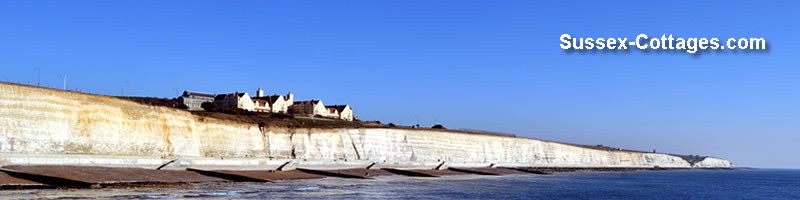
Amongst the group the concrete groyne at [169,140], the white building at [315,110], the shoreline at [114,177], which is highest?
the white building at [315,110]

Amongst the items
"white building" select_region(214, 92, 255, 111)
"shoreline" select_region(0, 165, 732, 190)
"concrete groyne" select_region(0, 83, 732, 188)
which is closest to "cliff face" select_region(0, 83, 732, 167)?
"concrete groyne" select_region(0, 83, 732, 188)

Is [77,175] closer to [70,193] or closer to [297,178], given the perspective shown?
[70,193]

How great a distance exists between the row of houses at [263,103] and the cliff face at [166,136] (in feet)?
107

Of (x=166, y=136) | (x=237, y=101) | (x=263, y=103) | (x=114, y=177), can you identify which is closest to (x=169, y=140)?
(x=166, y=136)

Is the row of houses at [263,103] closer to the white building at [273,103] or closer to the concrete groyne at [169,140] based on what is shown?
the white building at [273,103]

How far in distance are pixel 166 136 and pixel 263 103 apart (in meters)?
73.4

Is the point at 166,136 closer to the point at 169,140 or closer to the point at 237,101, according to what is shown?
the point at 169,140

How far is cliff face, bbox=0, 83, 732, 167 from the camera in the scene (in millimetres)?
44062

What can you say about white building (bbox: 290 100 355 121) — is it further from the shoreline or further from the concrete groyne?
the shoreline

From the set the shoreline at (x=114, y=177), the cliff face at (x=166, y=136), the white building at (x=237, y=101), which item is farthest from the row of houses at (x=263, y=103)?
the shoreline at (x=114, y=177)

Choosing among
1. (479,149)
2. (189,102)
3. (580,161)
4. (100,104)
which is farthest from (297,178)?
(580,161)

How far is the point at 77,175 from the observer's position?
131 feet

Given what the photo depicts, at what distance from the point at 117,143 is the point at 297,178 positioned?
14918 millimetres

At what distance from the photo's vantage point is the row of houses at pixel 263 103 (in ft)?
402
